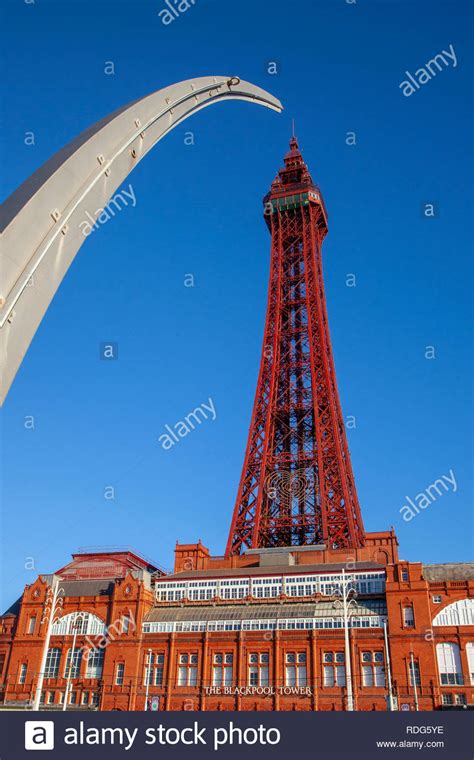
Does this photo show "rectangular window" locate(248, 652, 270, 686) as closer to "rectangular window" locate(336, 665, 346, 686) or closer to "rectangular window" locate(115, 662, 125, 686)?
"rectangular window" locate(336, 665, 346, 686)

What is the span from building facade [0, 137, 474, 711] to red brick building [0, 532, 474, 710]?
99 mm

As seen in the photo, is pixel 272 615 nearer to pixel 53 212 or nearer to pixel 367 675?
pixel 367 675

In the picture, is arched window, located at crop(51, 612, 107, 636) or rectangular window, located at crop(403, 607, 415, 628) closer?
rectangular window, located at crop(403, 607, 415, 628)

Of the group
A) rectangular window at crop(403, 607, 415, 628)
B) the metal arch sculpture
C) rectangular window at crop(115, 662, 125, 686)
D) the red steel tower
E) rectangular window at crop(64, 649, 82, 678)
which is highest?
the red steel tower

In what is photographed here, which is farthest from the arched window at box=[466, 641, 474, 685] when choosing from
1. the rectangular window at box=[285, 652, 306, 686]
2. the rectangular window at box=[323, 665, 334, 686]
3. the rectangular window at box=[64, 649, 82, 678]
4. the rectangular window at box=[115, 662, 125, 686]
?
the rectangular window at box=[64, 649, 82, 678]

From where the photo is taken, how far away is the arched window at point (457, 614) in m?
44.1

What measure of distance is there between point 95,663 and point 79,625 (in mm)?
3866

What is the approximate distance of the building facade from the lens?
43.4 metres

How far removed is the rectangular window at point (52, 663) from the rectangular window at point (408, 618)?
27135mm

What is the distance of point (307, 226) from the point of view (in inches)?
3115
